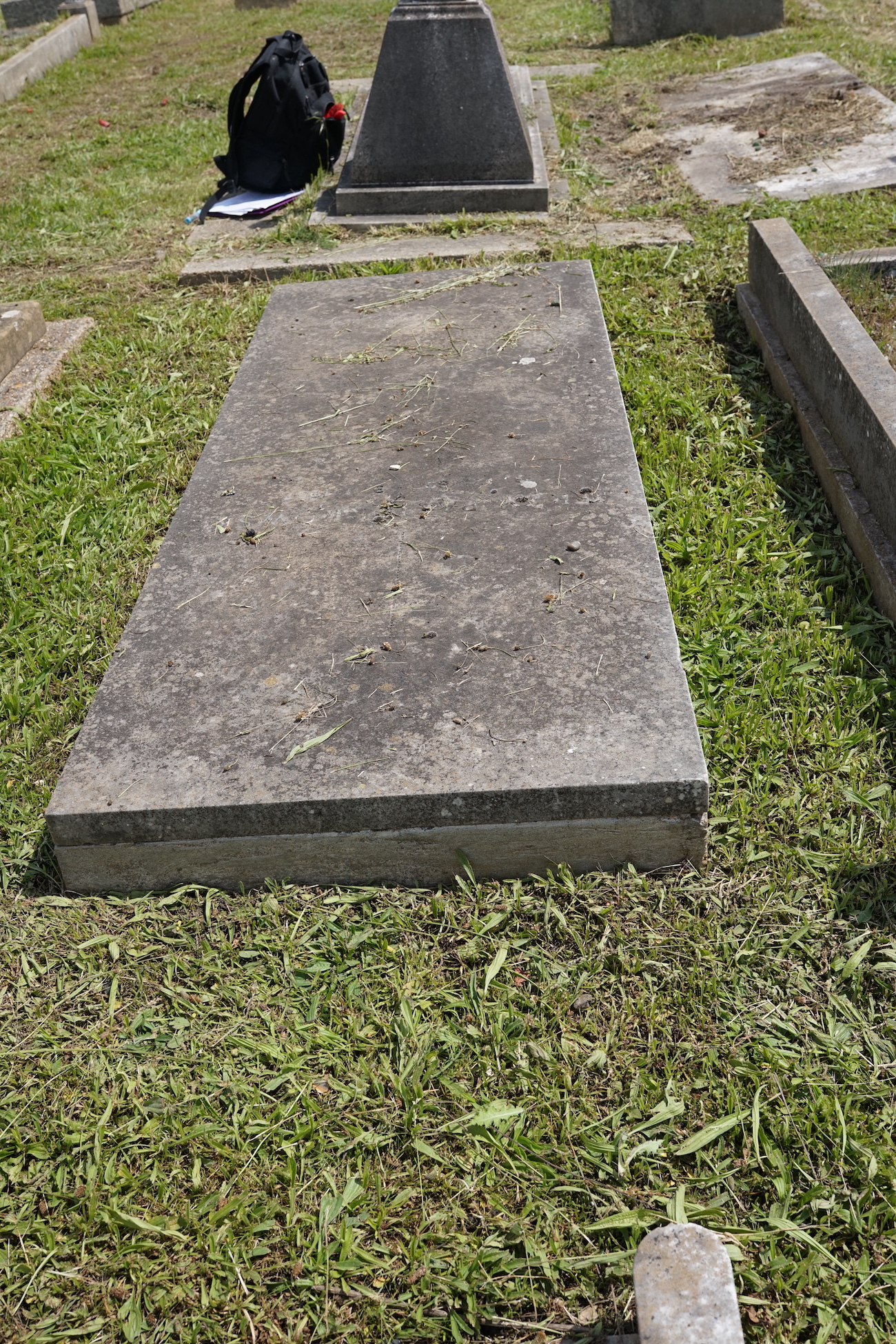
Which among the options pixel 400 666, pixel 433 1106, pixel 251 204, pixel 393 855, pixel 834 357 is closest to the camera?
pixel 433 1106

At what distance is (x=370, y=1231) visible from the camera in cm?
173

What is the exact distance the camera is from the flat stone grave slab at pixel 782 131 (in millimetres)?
5855

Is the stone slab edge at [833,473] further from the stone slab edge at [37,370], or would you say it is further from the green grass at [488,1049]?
the stone slab edge at [37,370]

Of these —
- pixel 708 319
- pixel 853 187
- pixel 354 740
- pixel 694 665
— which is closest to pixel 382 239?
pixel 708 319

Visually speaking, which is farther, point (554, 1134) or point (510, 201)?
point (510, 201)

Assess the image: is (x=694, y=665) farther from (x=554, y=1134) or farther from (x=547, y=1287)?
(x=547, y=1287)

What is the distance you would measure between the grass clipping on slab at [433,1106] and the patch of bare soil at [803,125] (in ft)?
17.4

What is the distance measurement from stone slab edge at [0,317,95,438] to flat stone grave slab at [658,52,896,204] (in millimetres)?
3410

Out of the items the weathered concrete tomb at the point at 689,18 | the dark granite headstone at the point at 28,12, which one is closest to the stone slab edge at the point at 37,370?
the weathered concrete tomb at the point at 689,18

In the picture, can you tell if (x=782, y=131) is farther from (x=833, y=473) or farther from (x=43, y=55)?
(x=43, y=55)

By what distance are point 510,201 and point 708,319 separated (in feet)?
5.72

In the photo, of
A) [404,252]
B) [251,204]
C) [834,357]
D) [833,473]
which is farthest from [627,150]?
[833,473]

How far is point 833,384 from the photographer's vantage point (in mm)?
3471

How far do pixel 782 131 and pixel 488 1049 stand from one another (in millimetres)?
6464
